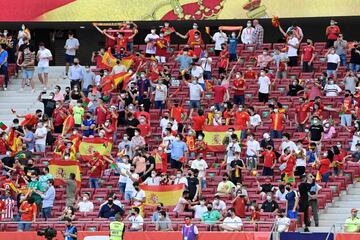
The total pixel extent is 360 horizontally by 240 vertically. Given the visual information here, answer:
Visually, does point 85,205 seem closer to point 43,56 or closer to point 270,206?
point 270,206

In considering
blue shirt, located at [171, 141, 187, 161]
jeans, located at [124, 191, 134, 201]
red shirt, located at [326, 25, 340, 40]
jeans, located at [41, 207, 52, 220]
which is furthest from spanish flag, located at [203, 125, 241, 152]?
red shirt, located at [326, 25, 340, 40]

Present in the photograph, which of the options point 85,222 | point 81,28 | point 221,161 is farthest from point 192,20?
point 85,222

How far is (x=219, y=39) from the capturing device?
175ft

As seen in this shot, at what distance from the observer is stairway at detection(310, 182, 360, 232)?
44.3 m

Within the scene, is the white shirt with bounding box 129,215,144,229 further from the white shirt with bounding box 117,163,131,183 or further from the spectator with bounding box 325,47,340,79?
the spectator with bounding box 325,47,340,79

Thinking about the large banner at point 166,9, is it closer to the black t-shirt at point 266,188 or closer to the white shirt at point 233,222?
the black t-shirt at point 266,188

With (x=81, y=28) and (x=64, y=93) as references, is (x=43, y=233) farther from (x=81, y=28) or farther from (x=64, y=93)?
(x=81, y=28)

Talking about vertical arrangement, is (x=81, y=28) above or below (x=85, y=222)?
above

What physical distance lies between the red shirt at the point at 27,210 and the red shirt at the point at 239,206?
5194 mm

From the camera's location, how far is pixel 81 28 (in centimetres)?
5819

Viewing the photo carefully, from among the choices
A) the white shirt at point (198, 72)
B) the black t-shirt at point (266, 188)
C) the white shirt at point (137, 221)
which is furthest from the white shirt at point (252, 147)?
the white shirt at point (198, 72)

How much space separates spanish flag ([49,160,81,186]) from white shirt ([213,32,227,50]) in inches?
346

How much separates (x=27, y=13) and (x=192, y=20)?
211 inches

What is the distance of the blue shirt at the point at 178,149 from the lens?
1826 inches
